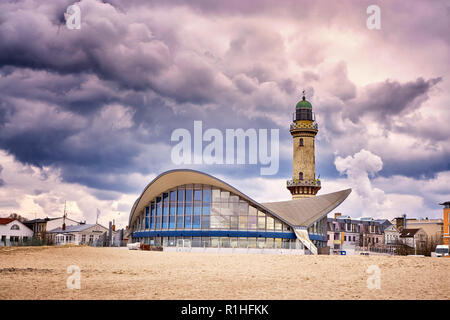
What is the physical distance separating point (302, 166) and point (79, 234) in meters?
37.7

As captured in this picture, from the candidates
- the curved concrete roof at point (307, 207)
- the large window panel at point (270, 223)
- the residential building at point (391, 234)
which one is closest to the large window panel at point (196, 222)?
the large window panel at point (270, 223)

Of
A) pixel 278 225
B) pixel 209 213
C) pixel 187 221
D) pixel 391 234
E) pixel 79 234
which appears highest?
pixel 209 213

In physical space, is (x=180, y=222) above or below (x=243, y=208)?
below

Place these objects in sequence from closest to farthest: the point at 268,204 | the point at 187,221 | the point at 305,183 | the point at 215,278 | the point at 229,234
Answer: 1. the point at 215,278
2. the point at 229,234
3. the point at 187,221
4. the point at 268,204
5. the point at 305,183

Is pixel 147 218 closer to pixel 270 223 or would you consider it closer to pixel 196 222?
pixel 196 222

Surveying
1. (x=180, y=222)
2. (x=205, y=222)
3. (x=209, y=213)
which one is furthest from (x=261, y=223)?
(x=180, y=222)

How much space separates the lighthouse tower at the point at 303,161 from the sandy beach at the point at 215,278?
1927 inches

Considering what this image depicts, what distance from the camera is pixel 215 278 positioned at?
77.3 feet

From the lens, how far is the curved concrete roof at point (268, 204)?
55.7m

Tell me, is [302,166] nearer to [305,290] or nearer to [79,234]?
[79,234]

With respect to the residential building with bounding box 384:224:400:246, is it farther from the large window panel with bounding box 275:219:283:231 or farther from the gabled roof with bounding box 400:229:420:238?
the large window panel with bounding box 275:219:283:231

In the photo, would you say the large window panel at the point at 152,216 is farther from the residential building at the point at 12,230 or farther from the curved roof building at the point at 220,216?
the residential building at the point at 12,230

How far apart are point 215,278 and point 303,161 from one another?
198 feet

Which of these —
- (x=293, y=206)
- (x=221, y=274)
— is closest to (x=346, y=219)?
(x=293, y=206)
